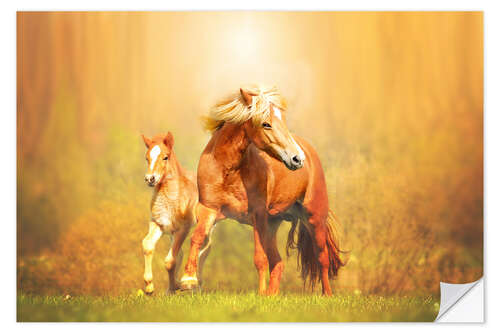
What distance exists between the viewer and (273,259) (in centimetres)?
513

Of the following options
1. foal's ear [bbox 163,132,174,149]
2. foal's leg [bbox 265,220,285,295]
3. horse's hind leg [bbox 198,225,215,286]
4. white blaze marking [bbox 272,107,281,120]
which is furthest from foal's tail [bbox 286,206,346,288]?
foal's ear [bbox 163,132,174,149]

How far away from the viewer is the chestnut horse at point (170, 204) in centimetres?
509

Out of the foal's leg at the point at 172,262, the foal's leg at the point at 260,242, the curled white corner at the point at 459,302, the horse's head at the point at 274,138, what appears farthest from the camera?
the curled white corner at the point at 459,302

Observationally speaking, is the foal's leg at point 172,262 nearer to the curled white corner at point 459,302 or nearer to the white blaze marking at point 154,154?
the white blaze marking at point 154,154

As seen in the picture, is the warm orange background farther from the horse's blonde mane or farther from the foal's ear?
the horse's blonde mane

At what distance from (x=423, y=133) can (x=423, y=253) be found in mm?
995

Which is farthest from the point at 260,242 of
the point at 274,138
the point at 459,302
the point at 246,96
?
the point at 459,302

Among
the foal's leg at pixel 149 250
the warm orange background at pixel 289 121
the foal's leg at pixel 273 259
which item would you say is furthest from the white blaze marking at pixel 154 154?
the foal's leg at pixel 273 259

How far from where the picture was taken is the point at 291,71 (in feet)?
17.4

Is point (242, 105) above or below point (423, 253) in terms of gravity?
above

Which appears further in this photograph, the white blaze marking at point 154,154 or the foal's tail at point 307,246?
the foal's tail at point 307,246

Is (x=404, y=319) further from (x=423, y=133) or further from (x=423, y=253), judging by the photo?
(x=423, y=133)

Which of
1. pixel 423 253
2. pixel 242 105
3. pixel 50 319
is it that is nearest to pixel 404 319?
pixel 423 253
